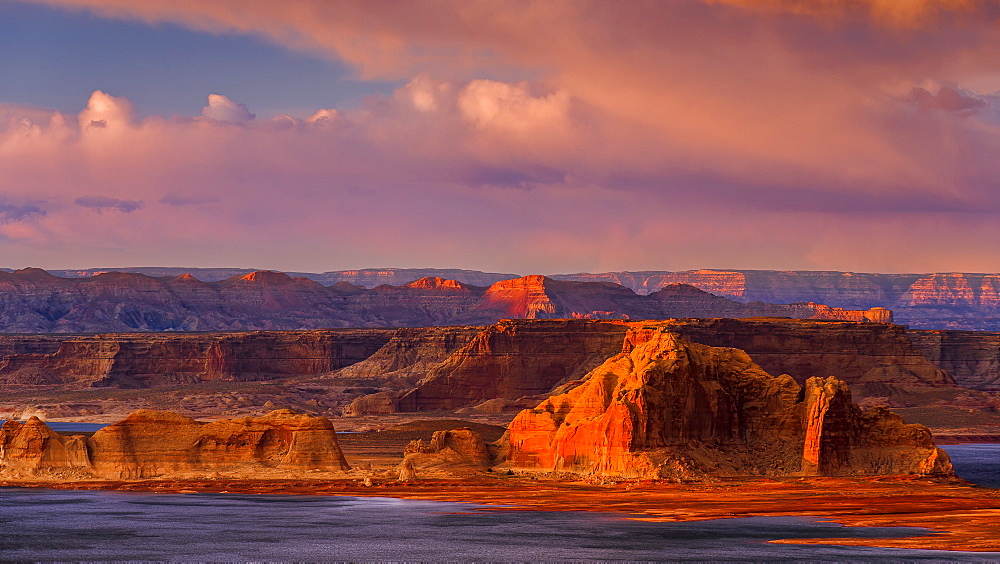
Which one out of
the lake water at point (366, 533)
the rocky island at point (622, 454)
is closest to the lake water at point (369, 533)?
the lake water at point (366, 533)

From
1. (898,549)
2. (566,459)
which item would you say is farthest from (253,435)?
(898,549)

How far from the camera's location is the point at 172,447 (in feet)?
427

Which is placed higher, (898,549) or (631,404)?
(631,404)

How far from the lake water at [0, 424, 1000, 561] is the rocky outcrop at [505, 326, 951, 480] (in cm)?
1154

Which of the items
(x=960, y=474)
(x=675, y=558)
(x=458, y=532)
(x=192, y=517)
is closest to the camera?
(x=675, y=558)

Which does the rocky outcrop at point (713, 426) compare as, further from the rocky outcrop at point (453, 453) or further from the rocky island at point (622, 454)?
the rocky outcrop at point (453, 453)

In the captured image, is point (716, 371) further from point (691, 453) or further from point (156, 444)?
point (156, 444)

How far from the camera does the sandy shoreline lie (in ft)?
336

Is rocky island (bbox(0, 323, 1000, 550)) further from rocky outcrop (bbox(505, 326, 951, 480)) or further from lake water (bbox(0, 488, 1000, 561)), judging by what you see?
lake water (bbox(0, 488, 1000, 561))

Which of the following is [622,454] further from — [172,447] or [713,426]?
[172,447]

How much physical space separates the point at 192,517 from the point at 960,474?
268ft

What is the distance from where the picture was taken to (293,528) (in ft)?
361

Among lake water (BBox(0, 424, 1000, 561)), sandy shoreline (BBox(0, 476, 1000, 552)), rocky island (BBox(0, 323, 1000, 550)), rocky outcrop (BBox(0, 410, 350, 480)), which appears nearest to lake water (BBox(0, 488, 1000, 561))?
lake water (BBox(0, 424, 1000, 561))

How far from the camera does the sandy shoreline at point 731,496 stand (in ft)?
336
